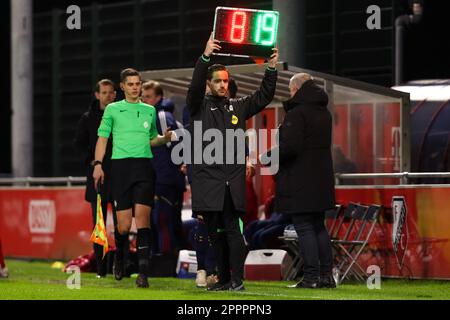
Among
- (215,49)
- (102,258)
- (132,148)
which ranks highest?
(215,49)

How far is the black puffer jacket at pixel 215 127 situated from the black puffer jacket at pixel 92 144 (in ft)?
9.39

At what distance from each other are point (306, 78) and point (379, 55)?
334 inches

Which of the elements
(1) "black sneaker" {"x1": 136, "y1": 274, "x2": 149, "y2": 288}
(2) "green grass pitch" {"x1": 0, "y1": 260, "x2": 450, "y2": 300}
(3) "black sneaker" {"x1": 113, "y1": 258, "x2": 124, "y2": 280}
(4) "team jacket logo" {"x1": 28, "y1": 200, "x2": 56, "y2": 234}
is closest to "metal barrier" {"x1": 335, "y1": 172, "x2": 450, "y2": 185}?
(2) "green grass pitch" {"x1": 0, "y1": 260, "x2": 450, "y2": 300}

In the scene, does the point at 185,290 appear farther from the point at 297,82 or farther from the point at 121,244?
the point at 297,82

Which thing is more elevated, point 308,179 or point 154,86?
point 154,86

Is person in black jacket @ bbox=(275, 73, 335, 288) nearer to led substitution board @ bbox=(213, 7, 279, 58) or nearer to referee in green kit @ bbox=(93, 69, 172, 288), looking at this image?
led substitution board @ bbox=(213, 7, 279, 58)

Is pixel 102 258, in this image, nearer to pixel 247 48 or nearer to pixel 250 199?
pixel 250 199

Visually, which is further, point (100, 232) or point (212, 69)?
point (100, 232)

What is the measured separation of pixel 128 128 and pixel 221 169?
1529 mm

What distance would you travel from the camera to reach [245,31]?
1334 cm

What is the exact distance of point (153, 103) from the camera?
52.3 ft

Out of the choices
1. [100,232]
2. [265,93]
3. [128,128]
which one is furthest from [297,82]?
[100,232]

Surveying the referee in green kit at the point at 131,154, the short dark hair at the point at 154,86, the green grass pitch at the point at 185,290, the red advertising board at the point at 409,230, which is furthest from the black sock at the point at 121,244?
the red advertising board at the point at 409,230
